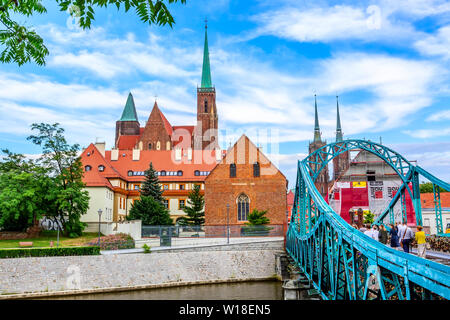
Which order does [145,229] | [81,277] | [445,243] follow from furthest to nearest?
[145,229] < [81,277] < [445,243]

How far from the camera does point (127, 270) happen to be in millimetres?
24688

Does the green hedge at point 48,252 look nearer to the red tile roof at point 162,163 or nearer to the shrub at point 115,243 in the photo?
the shrub at point 115,243

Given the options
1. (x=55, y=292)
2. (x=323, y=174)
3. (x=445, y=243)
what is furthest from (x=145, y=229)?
(x=323, y=174)

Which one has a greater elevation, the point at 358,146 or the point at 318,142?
the point at 318,142

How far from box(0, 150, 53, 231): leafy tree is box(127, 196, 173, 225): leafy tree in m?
7.51

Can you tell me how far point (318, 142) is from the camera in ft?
307

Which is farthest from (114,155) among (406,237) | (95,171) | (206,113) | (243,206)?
(406,237)

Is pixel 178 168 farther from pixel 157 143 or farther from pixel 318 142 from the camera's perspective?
pixel 318 142

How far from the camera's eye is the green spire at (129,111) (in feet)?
261

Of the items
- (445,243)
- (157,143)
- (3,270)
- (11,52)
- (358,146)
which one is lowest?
(3,270)

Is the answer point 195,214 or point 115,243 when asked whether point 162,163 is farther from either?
point 115,243

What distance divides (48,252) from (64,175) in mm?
11239

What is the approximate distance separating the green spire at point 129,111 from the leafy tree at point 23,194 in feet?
150
